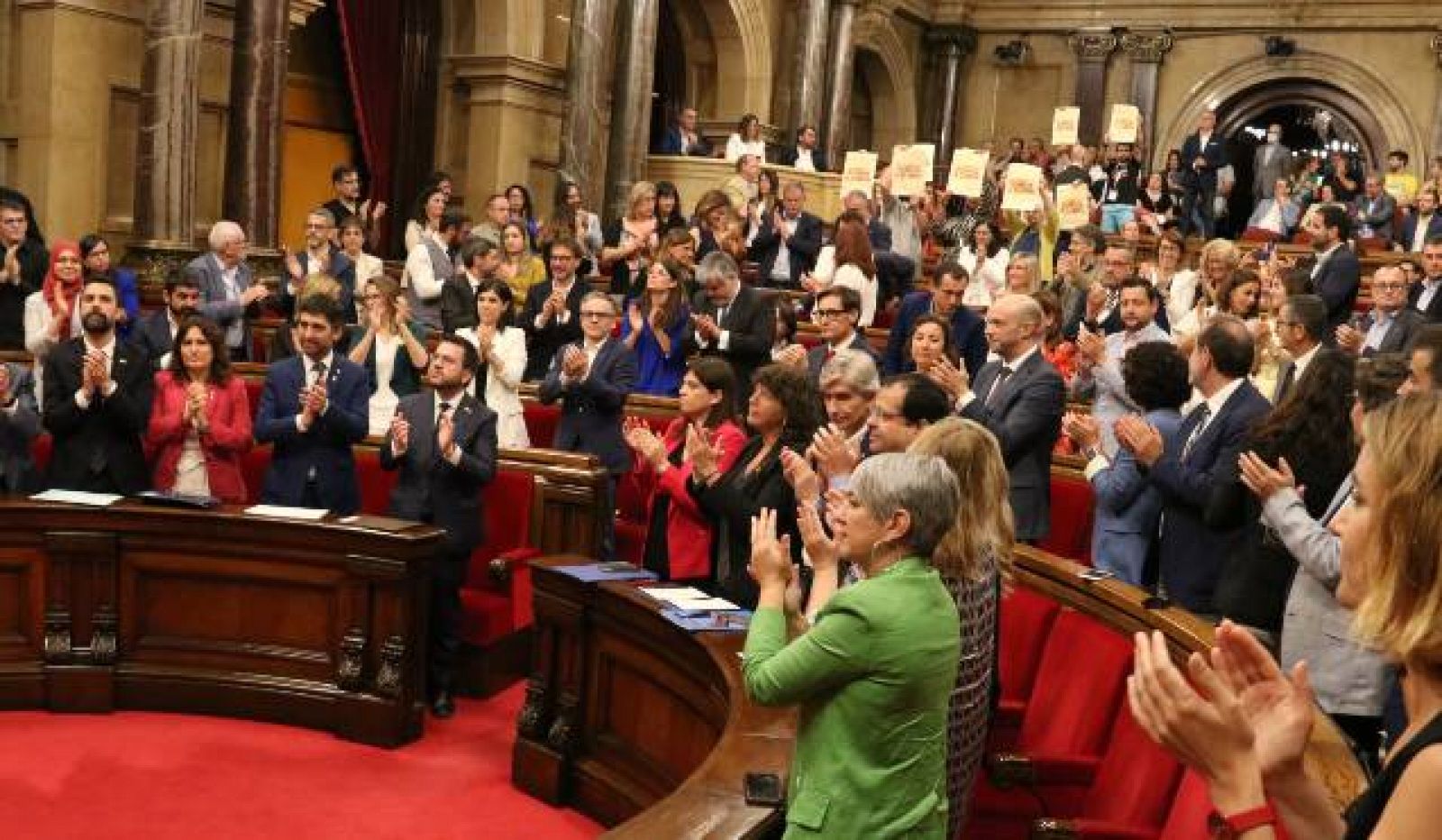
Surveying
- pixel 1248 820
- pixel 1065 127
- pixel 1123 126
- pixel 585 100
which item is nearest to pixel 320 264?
pixel 585 100

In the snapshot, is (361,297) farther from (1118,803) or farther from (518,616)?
(1118,803)

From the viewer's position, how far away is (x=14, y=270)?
6441 millimetres

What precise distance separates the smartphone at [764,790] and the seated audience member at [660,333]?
4.02 m

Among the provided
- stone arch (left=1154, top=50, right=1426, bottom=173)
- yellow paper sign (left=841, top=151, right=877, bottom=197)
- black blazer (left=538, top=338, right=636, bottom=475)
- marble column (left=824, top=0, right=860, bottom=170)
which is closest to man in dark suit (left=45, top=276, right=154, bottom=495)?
black blazer (left=538, top=338, right=636, bottom=475)

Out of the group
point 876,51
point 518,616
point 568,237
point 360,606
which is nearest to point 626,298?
point 568,237

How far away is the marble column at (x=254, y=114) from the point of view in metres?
8.79

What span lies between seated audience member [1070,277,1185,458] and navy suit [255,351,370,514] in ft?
8.55

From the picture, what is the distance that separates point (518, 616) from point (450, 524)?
558mm

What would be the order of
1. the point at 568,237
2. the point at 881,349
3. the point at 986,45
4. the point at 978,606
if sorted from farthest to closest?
the point at 986,45 → the point at 881,349 → the point at 568,237 → the point at 978,606

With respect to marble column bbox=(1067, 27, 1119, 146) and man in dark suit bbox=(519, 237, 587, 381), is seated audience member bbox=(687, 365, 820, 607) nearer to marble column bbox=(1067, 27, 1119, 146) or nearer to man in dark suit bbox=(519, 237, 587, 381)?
man in dark suit bbox=(519, 237, 587, 381)

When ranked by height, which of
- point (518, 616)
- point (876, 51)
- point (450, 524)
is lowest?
point (518, 616)

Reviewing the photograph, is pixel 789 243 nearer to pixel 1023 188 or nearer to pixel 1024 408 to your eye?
pixel 1023 188

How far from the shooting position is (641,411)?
639 centimetres

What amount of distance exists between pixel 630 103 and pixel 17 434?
7782 millimetres
